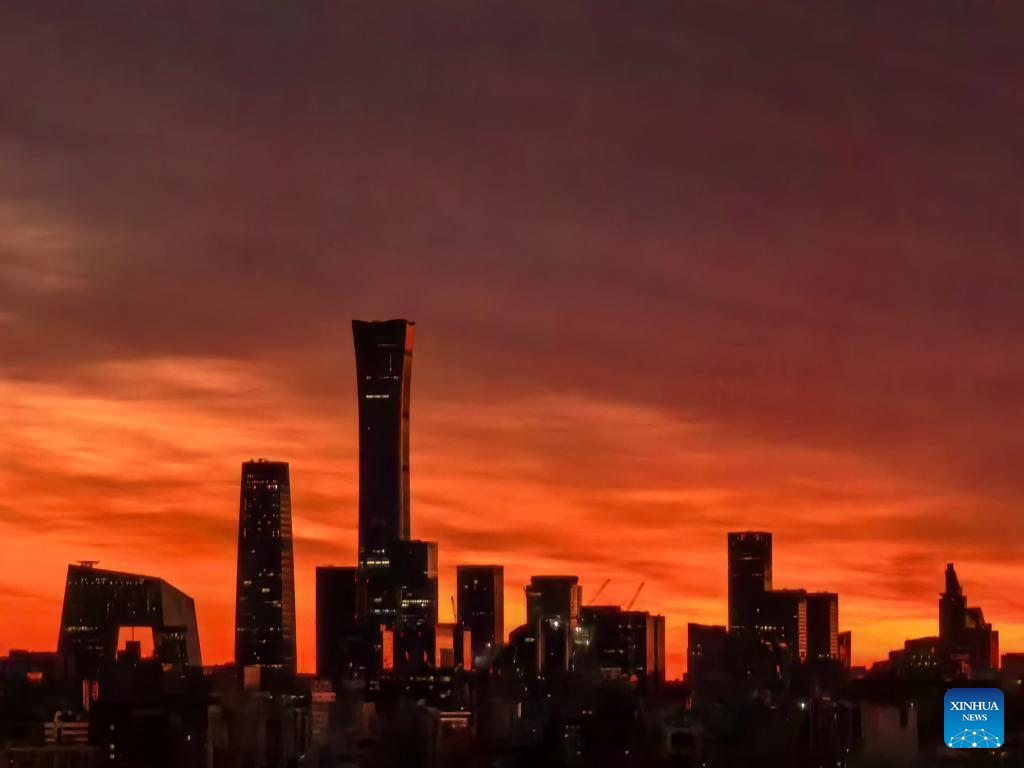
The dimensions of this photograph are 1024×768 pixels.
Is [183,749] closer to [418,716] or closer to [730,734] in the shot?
[418,716]

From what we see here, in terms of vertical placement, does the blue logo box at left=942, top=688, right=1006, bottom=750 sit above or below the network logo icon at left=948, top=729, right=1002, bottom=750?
above

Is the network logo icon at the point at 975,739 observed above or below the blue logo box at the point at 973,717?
below

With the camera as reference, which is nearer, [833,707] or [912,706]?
[912,706]

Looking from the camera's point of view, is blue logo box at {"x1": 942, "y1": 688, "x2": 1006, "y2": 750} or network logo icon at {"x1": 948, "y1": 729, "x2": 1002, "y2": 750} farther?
blue logo box at {"x1": 942, "y1": 688, "x2": 1006, "y2": 750}

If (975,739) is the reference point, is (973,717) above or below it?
above

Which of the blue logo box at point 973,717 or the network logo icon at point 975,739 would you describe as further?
the blue logo box at point 973,717

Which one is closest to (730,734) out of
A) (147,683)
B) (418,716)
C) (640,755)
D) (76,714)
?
(640,755)
